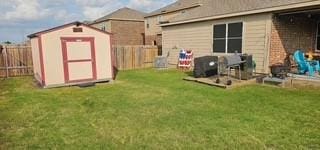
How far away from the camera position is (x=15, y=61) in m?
11.9

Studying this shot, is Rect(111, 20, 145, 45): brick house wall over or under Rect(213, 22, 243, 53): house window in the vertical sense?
over

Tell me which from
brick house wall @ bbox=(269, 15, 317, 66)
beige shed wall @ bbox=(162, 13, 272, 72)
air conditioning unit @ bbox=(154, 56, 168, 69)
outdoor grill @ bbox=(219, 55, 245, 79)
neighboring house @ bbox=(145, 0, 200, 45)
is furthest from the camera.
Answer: neighboring house @ bbox=(145, 0, 200, 45)

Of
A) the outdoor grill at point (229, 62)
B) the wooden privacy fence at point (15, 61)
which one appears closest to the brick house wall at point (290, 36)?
the outdoor grill at point (229, 62)

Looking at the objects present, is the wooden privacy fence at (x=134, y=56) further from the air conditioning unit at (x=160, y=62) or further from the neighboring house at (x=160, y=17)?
the neighboring house at (x=160, y=17)

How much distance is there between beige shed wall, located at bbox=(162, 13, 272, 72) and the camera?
9117 millimetres

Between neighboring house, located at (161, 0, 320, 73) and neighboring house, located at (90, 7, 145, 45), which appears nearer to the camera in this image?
neighboring house, located at (161, 0, 320, 73)

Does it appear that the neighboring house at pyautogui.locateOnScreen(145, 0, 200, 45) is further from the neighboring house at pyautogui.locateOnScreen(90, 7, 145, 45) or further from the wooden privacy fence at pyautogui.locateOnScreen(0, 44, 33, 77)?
the wooden privacy fence at pyautogui.locateOnScreen(0, 44, 33, 77)

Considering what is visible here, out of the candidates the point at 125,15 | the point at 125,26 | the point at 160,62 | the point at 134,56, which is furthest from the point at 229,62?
the point at 125,15

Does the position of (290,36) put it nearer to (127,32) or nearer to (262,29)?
(262,29)

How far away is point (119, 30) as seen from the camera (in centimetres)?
2914

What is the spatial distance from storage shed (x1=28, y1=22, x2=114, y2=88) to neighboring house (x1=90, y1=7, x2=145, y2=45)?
19.2 m

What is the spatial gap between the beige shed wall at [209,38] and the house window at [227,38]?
21 centimetres

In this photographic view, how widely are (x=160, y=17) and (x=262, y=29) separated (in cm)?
1735

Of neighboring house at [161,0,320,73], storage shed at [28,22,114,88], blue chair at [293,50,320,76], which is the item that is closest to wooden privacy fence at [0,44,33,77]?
storage shed at [28,22,114,88]
